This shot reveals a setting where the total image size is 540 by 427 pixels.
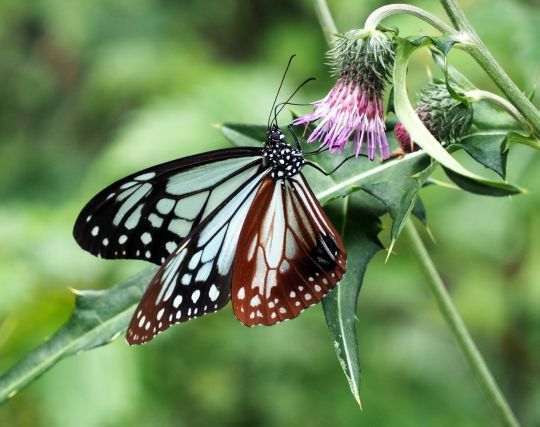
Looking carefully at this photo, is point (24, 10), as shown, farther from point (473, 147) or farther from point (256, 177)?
point (473, 147)

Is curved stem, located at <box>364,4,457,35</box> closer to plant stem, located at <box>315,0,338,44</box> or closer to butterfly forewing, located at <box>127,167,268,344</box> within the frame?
plant stem, located at <box>315,0,338,44</box>

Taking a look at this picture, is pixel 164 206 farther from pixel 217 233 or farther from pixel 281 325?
pixel 281 325

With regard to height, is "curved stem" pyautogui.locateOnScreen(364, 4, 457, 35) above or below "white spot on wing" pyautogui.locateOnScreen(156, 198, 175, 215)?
above

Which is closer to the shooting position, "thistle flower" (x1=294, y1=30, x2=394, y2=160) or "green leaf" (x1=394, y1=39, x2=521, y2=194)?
"green leaf" (x1=394, y1=39, x2=521, y2=194)

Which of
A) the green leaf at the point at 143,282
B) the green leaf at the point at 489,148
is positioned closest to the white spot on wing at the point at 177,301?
the green leaf at the point at 143,282

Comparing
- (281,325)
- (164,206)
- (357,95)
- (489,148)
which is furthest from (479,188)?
(281,325)

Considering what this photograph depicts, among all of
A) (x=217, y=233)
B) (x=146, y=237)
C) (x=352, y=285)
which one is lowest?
(x=352, y=285)

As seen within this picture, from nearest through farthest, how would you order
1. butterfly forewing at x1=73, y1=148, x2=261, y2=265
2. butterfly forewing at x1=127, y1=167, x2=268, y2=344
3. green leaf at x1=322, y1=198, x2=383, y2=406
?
green leaf at x1=322, y1=198, x2=383, y2=406 → butterfly forewing at x1=127, y1=167, x2=268, y2=344 → butterfly forewing at x1=73, y1=148, x2=261, y2=265

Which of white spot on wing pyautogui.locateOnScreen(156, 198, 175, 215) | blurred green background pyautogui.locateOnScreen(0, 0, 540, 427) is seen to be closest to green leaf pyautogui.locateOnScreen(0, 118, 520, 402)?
white spot on wing pyautogui.locateOnScreen(156, 198, 175, 215)
